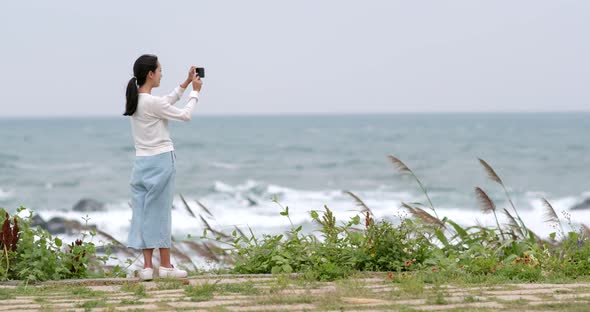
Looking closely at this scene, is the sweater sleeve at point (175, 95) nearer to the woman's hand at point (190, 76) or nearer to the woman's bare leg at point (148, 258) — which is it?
the woman's hand at point (190, 76)

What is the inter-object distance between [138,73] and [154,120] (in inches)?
15.6

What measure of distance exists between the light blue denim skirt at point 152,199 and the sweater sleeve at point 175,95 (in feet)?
1.39

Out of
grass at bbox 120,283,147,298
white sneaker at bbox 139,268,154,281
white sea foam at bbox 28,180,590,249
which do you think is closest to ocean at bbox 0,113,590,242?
white sea foam at bbox 28,180,590,249

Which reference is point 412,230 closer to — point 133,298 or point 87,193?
point 133,298

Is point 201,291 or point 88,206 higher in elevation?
point 201,291

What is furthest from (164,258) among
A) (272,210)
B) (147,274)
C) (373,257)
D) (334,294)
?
(272,210)

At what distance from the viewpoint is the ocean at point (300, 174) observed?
2631 centimetres

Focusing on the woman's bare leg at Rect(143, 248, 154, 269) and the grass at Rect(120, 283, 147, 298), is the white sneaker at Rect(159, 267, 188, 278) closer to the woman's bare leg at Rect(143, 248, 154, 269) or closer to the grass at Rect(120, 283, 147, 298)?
the woman's bare leg at Rect(143, 248, 154, 269)

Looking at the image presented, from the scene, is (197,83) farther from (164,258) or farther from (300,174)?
(300,174)

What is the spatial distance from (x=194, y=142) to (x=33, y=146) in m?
12.1

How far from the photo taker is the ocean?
26.3 m

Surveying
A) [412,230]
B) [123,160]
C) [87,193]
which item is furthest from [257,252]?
[123,160]

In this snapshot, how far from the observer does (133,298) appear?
5.64 meters

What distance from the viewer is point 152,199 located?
6.38 m
